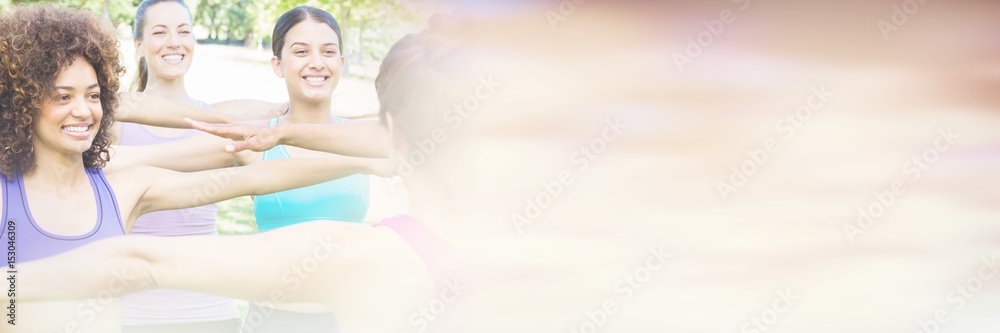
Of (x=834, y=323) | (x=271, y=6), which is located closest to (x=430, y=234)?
(x=271, y=6)

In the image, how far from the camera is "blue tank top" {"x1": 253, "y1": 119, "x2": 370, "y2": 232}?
1.54 meters

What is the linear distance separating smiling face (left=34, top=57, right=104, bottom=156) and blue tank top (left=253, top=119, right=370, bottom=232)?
0.33 m

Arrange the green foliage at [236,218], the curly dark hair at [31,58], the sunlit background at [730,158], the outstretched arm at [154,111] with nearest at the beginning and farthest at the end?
the curly dark hair at [31,58]
the outstretched arm at [154,111]
the sunlit background at [730,158]
the green foliage at [236,218]

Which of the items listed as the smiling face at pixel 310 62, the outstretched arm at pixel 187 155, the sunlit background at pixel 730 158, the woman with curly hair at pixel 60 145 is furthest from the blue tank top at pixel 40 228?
the sunlit background at pixel 730 158

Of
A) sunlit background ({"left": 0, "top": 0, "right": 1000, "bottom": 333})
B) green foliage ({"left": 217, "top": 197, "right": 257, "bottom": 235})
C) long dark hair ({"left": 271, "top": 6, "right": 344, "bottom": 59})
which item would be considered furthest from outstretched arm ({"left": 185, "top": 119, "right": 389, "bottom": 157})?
green foliage ({"left": 217, "top": 197, "right": 257, "bottom": 235})

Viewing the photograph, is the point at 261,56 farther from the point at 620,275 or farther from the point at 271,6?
the point at 620,275

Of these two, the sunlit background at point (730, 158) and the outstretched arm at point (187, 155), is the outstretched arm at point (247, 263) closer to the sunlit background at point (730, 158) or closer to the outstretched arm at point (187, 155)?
the outstretched arm at point (187, 155)

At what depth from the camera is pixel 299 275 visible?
3.34ft

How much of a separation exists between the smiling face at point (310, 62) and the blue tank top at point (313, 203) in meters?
0.15

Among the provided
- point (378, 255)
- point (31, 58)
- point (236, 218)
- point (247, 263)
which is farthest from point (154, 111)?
point (236, 218)

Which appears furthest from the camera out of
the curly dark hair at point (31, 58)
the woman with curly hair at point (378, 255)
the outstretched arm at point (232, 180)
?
the outstretched arm at point (232, 180)

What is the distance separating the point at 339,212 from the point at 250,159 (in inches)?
8.7

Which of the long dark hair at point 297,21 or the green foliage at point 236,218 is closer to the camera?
the long dark hair at point 297,21

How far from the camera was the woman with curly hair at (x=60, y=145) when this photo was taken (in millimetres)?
1310
